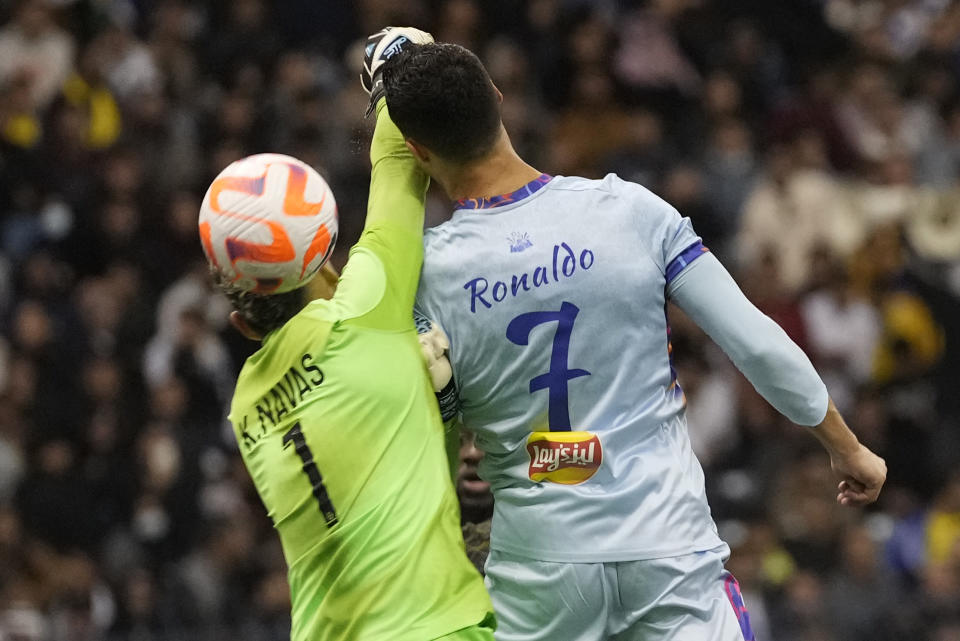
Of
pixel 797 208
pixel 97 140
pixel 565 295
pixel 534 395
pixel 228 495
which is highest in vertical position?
pixel 565 295

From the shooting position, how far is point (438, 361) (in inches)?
161

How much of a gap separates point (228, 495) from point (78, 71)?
4020 mm

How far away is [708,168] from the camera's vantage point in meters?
12.5

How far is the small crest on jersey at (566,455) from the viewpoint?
4059 millimetres

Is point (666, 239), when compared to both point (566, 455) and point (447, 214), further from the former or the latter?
point (447, 214)

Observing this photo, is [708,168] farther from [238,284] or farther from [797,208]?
[238,284]

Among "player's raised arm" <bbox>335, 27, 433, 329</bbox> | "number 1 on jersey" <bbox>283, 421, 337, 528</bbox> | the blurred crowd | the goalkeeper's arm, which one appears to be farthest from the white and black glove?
the blurred crowd

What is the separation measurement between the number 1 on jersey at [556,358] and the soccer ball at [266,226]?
21.6 inches

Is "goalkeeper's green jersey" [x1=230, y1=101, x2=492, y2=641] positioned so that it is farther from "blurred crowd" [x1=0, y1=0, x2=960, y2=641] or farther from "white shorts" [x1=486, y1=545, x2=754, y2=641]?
"blurred crowd" [x1=0, y1=0, x2=960, y2=641]

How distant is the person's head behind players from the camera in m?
4.04

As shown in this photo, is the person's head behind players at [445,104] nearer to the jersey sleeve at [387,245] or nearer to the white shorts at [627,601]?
the jersey sleeve at [387,245]

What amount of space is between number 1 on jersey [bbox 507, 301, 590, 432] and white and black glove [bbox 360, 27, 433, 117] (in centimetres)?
84

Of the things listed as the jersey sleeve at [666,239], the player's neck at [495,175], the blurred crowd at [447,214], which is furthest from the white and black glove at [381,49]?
the blurred crowd at [447,214]

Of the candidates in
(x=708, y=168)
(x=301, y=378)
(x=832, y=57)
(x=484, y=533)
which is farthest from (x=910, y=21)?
(x=301, y=378)
